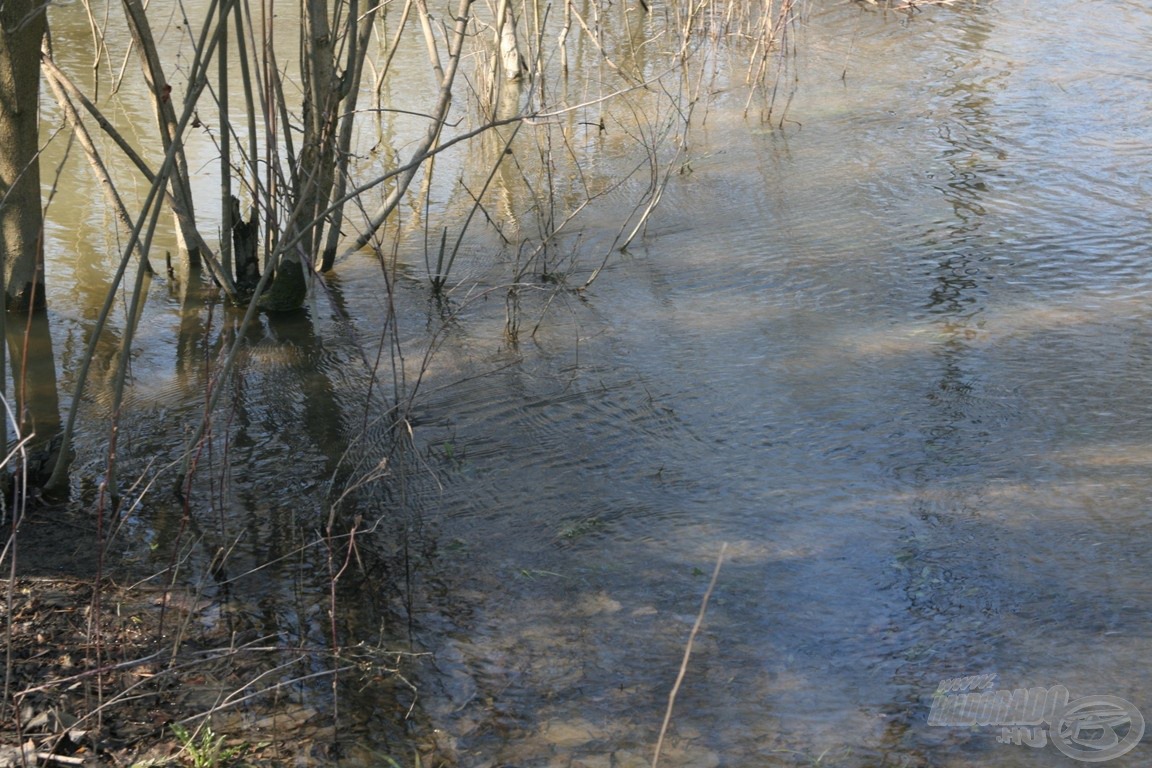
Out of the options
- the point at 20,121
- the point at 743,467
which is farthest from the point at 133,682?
the point at 20,121

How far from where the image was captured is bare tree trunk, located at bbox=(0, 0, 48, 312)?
12.4 ft

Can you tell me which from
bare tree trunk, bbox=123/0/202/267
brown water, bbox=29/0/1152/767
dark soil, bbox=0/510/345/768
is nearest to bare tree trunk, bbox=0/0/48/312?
bare tree trunk, bbox=123/0/202/267

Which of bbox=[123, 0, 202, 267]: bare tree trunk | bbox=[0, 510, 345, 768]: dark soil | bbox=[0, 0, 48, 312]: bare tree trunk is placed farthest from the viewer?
bbox=[123, 0, 202, 267]: bare tree trunk

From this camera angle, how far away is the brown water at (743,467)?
113 inches

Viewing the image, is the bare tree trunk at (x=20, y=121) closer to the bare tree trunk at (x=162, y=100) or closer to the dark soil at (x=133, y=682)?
the bare tree trunk at (x=162, y=100)

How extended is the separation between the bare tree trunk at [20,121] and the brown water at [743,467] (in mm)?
667

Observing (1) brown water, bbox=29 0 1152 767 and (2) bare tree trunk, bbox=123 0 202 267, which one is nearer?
(1) brown water, bbox=29 0 1152 767

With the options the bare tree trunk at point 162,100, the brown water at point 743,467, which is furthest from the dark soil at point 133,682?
the bare tree trunk at point 162,100

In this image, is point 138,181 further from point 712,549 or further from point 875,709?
point 875,709

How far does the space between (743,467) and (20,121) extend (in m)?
2.95

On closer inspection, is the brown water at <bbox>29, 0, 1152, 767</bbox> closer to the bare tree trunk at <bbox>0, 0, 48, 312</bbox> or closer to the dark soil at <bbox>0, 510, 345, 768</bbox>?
the dark soil at <bbox>0, 510, 345, 768</bbox>

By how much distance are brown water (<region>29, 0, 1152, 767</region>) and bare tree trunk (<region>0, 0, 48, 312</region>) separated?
0.67m

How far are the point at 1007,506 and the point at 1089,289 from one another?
2.06 m

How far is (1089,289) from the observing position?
5.23 meters
